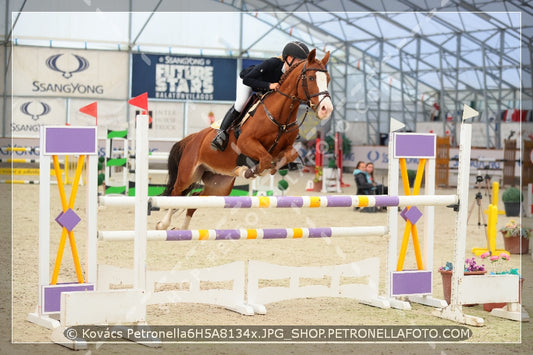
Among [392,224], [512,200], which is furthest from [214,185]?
[512,200]

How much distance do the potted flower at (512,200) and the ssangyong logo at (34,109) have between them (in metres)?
15.7

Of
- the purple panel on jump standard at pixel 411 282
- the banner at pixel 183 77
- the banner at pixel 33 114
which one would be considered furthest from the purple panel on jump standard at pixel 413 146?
the banner at pixel 33 114

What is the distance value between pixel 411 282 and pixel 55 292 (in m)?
2.19

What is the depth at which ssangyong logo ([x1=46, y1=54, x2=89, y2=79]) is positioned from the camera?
71.3 ft

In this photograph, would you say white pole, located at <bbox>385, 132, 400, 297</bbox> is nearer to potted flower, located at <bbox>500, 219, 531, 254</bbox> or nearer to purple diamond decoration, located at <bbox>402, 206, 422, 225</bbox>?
purple diamond decoration, located at <bbox>402, 206, 422, 225</bbox>

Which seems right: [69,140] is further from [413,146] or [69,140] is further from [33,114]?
[33,114]

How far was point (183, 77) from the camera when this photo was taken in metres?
22.5

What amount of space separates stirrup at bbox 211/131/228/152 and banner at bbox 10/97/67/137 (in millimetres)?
18727

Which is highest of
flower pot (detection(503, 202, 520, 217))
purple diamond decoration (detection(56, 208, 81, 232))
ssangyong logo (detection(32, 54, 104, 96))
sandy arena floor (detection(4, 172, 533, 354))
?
ssangyong logo (detection(32, 54, 104, 96))

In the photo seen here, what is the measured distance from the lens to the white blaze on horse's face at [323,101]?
3232 mm

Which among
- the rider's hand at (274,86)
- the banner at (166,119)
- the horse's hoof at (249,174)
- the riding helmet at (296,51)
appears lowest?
the horse's hoof at (249,174)

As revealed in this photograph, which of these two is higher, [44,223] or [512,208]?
[44,223]

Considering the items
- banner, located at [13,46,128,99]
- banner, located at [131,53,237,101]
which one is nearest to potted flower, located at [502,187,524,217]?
banner, located at [131,53,237,101]

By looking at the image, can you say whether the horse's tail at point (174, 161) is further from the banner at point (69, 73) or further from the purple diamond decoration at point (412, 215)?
the banner at point (69, 73)
